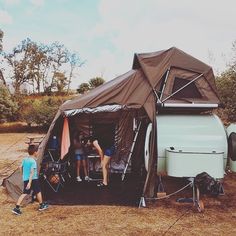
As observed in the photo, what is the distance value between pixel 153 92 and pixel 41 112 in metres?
17.2

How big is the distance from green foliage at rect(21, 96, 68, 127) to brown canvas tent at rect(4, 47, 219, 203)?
49.1 ft

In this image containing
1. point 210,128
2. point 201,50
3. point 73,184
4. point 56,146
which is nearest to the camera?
point 210,128

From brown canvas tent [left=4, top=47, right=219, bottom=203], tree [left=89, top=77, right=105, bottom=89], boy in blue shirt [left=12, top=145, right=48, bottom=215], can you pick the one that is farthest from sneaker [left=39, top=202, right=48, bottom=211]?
tree [left=89, top=77, right=105, bottom=89]

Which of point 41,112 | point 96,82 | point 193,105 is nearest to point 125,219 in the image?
point 193,105

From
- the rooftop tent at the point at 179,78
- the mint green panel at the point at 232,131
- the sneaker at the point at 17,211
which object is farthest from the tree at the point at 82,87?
the sneaker at the point at 17,211

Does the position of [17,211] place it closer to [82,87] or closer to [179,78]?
[179,78]

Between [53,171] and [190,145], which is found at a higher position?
[190,145]

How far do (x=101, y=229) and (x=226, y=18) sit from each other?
12.0 meters

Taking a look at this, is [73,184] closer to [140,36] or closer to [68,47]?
[140,36]

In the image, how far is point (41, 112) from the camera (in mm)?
23891

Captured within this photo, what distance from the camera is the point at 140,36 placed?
18891 mm

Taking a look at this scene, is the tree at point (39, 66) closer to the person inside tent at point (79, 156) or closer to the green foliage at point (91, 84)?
the green foliage at point (91, 84)

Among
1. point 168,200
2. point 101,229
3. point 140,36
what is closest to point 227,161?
point 168,200

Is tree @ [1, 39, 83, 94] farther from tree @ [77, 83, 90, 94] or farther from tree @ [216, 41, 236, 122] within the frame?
tree @ [216, 41, 236, 122]
